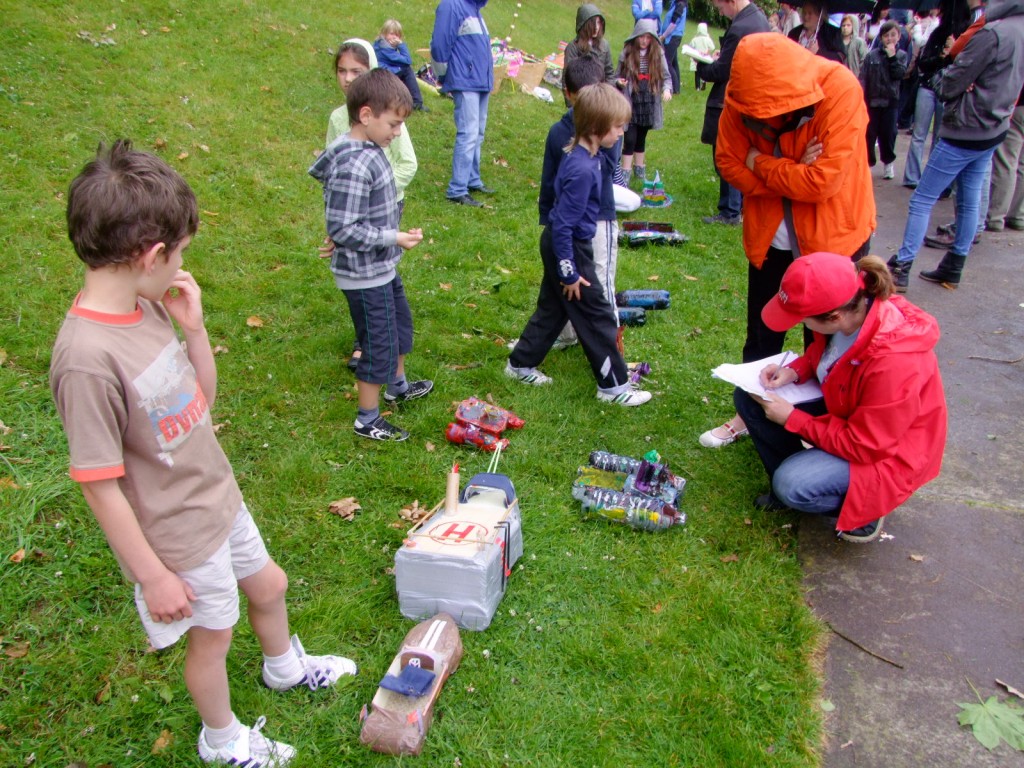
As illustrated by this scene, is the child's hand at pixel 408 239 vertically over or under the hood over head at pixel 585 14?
under

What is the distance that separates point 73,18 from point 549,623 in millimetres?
9496

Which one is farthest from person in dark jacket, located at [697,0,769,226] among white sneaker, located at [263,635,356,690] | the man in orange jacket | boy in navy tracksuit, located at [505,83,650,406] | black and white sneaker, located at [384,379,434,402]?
white sneaker, located at [263,635,356,690]

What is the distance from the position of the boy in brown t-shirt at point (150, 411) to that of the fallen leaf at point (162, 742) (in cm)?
42

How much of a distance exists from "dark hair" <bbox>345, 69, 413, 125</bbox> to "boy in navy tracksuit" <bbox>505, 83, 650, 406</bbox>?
3.44 feet

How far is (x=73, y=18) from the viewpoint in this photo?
867 centimetres

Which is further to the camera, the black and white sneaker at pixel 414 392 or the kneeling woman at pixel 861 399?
the black and white sneaker at pixel 414 392

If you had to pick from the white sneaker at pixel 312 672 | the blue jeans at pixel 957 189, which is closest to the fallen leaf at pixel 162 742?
the white sneaker at pixel 312 672

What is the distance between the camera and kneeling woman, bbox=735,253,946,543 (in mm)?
3088

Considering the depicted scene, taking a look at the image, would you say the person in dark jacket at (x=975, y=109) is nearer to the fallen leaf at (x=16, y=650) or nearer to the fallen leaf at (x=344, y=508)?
the fallen leaf at (x=344, y=508)

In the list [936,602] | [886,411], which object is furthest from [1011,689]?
[886,411]

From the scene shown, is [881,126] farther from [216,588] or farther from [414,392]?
[216,588]

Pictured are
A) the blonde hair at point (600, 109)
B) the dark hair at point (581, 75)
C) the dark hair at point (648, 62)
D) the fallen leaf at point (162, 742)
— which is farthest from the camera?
the dark hair at point (648, 62)

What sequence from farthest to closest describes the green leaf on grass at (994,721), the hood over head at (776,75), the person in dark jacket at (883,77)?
the person in dark jacket at (883,77) → the hood over head at (776,75) → the green leaf on grass at (994,721)

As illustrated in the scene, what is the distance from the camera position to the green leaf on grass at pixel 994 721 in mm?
2641
